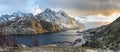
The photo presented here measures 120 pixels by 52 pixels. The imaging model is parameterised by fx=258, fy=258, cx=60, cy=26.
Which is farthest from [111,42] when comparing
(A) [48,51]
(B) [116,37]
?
(A) [48,51]

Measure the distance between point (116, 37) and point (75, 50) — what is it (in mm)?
17608

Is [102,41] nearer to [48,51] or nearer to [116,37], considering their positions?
[116,37]

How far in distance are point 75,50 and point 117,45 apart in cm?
1119

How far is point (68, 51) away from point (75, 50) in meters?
1.35

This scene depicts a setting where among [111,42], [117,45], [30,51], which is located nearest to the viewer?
[30,51]

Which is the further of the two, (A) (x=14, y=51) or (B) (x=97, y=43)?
(B) (x=97, y=43)

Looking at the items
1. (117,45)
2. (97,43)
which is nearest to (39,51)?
(117,45)

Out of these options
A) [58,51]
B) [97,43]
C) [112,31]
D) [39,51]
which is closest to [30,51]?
[39,51]

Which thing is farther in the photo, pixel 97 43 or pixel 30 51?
pixel 97 43

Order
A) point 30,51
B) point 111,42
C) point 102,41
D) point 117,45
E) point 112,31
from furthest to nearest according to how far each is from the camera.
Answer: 1. point 112,31
2. point 102,41
3. point 111,42
4. point 117,45
5. point 30,51

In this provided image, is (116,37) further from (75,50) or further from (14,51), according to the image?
(14,51)

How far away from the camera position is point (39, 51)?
47938 millimetres

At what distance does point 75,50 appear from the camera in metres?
48.8

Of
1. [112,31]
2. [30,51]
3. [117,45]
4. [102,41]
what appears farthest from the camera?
[112,31]
